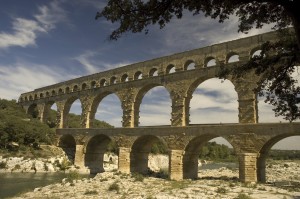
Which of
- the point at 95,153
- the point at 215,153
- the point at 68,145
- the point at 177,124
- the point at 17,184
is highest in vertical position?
the point at 177,124

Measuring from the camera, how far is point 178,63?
104 ft

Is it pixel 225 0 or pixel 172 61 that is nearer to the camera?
pixel 225 0

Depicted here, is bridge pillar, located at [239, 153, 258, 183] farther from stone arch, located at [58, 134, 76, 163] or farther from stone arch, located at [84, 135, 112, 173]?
stone arch, located at [58, 134, 76, 163]

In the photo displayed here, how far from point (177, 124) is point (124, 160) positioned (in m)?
7.52

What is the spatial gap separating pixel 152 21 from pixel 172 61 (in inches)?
902

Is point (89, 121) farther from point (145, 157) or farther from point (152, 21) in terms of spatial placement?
point (152, 21)

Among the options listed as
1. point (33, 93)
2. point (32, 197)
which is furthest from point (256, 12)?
point (33, 93)

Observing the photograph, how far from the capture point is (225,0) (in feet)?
28.3

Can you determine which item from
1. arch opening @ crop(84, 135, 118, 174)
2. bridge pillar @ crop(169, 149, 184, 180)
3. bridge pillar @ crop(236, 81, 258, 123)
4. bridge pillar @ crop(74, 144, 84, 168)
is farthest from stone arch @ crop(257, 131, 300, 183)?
bridge pillar @ crop(74, 144, 84, 168)

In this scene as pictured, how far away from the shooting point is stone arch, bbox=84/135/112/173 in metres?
39.7

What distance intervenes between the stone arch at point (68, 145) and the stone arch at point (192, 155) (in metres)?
21.0

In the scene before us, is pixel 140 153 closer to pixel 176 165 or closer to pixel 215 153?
pixel 176 165

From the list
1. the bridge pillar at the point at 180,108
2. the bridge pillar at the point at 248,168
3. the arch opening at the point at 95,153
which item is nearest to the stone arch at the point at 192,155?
the bridge pillar at the point at 180,108

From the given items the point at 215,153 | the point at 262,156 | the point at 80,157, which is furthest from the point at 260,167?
the point at 215,153
